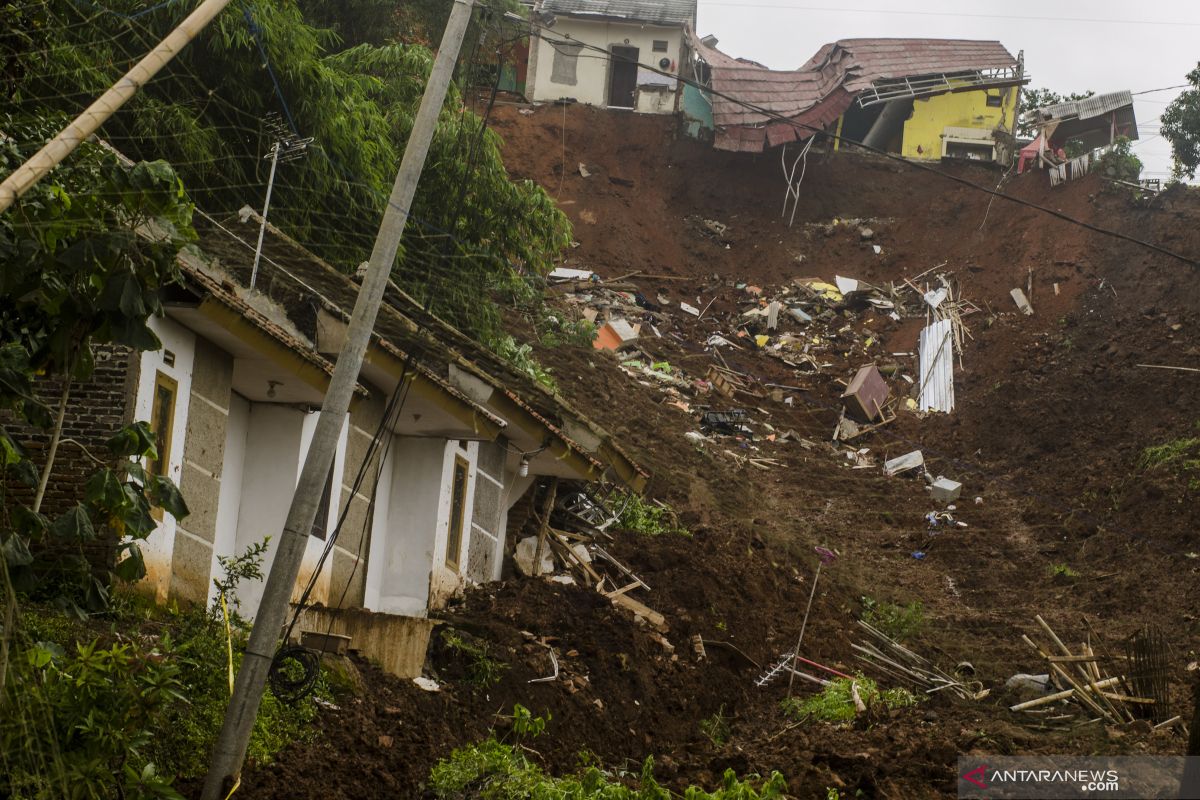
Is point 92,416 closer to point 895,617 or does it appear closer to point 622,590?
point 622,590

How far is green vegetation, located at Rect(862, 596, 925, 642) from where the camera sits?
62.7ft

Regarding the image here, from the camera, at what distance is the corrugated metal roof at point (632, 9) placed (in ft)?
149

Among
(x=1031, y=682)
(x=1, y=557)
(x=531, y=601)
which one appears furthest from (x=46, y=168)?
(x=1031, y=682)

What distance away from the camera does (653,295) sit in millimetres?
38594

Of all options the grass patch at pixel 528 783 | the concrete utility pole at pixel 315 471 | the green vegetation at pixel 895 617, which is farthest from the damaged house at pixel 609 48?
the grass patch at pixel 528 783

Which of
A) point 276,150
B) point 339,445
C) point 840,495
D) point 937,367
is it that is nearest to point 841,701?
point 339,445

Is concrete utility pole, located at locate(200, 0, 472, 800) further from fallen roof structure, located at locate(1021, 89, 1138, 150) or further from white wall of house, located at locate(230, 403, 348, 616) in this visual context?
fallen roof structure, located at locate(1021, 89, 1138, 150)

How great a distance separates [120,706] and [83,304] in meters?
2.11

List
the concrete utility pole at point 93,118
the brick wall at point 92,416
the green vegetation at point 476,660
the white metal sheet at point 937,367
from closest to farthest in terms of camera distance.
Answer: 1. the concrete utility pole at point 93,118
2. the brick wall at point 92,416
3. the green vegetation at point 476,660
4. the white metal sheet at point 937,367

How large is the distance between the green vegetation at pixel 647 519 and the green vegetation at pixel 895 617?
106 inches

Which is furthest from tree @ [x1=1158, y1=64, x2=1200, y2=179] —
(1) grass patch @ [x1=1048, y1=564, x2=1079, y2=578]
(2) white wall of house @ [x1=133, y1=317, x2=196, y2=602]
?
(2) white wall of house @ [x1=133, y1=317, x2=196, y2=602]

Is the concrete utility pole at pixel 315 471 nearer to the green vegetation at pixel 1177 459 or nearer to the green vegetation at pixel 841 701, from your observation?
the green vegetation at pixel 841 701

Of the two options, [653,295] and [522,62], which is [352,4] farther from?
[522,62]

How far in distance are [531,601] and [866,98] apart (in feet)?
103
